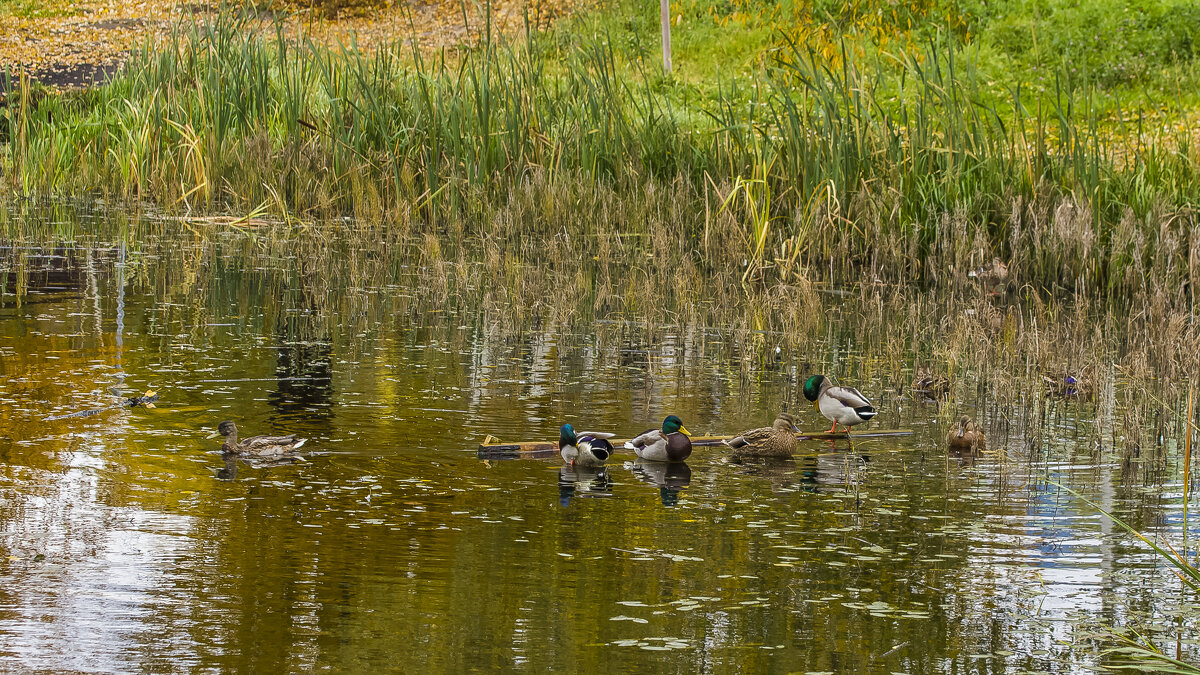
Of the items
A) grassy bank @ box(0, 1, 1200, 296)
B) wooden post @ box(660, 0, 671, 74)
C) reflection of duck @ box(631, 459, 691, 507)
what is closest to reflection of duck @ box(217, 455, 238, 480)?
reflection of duck @ box(631, 459, 691, 507)

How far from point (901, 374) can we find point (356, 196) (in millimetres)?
7106

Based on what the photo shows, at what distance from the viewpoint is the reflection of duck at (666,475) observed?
636 cm

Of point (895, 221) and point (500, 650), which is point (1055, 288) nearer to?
point (895, 221)

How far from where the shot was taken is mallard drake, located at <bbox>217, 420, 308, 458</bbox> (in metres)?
6.64

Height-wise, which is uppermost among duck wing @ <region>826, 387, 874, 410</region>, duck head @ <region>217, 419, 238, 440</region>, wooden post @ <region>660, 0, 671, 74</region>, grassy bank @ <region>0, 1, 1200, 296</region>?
wooden post @ <region>660, 0, 671, 74</region>

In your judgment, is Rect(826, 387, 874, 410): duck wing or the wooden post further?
the wooden post

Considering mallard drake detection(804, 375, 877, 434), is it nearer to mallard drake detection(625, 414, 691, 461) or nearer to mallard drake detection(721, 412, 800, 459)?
mallard drake detection(721, 412, 800, 459)

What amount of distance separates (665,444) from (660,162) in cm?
747

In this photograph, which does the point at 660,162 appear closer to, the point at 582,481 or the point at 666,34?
the point at 582,481

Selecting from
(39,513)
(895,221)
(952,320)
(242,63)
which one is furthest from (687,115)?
(39,513)

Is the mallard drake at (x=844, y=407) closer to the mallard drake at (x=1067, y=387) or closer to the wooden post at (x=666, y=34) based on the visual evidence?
the mallard drake at (x=1067, y=387)

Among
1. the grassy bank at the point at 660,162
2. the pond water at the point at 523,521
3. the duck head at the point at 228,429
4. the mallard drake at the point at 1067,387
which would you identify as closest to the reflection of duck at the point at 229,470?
the pond water at the point at 523,521

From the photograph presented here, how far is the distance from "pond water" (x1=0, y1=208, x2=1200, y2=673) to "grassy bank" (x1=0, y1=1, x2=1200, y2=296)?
2.89 m

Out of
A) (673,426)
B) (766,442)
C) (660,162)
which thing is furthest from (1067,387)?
(660,162)
